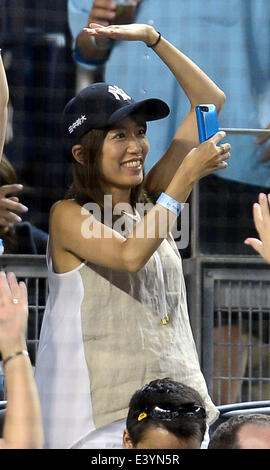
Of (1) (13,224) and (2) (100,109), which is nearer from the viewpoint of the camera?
(2) (100,109)

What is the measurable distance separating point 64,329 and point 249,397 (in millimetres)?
610

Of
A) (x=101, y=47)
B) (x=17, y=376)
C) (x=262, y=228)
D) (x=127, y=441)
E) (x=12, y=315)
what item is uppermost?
(x=101, y=47)

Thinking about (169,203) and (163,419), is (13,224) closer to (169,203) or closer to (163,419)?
(169,203)

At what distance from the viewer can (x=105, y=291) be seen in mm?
2930

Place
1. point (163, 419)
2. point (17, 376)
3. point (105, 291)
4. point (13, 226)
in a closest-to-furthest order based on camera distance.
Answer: point (17, 376) → point (163, 419) → point (105, 291) → point (13, 226)

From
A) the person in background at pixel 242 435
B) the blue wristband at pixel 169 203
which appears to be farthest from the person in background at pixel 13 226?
the person in background at pixel 242 435

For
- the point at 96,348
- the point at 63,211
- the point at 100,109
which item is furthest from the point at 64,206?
the point at 96,348

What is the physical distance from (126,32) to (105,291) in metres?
0.65

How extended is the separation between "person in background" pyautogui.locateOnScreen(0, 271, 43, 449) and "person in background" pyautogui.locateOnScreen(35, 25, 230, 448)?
14cm

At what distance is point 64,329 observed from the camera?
9.61ft

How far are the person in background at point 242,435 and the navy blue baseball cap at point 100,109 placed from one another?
2.58 ft

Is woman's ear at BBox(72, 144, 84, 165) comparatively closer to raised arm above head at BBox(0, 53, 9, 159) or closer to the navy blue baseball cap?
the navy blue baseball cap

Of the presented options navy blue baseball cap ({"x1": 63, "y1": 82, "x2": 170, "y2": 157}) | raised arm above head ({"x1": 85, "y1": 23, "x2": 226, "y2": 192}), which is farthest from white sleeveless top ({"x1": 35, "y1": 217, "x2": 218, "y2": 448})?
navy blue baseball cap ({"x1": 63, "y1": 82, "x2": 170, "y2": 157})

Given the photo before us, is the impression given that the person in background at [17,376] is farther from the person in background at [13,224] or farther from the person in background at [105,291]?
the person in background at [13,224]
